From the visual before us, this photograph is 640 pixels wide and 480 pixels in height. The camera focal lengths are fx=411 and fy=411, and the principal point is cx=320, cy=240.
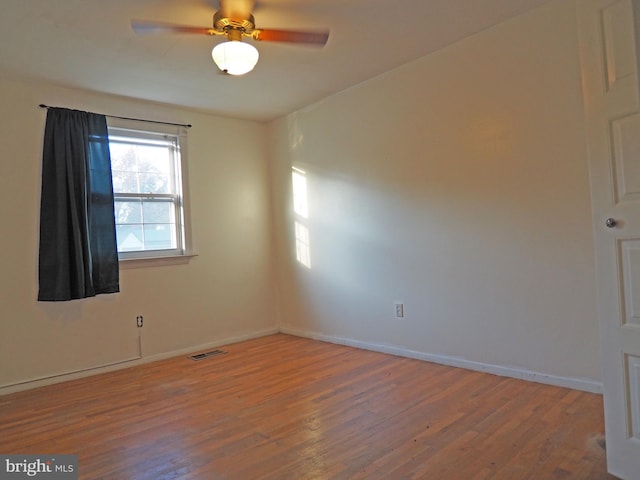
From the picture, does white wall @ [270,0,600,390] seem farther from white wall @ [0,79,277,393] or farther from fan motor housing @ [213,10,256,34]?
fan motor housing @ [213,10,256,34]

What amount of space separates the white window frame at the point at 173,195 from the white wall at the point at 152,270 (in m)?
0.08

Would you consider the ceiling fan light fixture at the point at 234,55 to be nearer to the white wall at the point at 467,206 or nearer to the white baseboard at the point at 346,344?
the white wall at the point at 467,206

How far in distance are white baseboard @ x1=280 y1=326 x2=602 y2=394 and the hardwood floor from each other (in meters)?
0.06

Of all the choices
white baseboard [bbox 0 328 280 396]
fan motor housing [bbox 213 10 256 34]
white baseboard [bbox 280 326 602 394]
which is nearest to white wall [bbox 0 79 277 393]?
white baseboard [bbox 0 328 280 396]

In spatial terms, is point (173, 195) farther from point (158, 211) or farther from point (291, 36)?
point (291, 36)

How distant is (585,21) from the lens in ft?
5.87

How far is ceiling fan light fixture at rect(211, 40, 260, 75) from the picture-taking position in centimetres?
221

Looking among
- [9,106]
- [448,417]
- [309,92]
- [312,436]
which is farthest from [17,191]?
[448,417]

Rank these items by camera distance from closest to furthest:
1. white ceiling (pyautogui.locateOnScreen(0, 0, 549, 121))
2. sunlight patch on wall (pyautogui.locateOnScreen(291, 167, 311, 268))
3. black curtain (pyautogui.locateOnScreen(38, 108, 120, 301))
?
1. white ceiling (pyautogui.locateOnScreen(0, 0, 549, 121))
2. black curtain (pyautogui.locateOnScreen(38, 108, 120, 301))
3. sunlight patch on wall (pyautogui.locateOnScreen(291, 167, 311, 268))

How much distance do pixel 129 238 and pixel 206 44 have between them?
1.96 metres

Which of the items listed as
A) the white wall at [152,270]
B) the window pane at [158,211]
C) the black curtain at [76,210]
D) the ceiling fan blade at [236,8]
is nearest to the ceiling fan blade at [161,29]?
the ceiling fan blade at [236,8]

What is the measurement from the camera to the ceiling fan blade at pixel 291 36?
7.52 ft

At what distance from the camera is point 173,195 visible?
4172 mm

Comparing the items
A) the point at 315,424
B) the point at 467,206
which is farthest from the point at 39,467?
the point at 467,206
